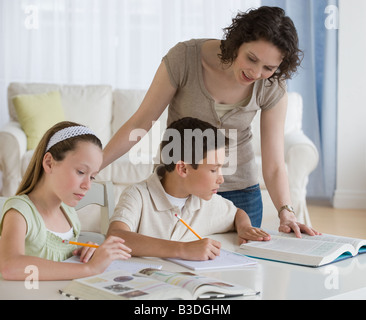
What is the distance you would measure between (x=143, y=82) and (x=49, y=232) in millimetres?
3802

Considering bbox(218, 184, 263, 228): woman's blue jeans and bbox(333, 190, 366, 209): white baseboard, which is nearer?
bbox(218, 184, 263, 228): woman's blue jeans

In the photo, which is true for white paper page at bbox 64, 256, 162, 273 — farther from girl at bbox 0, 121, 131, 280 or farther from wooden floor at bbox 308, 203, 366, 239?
wooden floor at bbox 308, 203, 366, 239

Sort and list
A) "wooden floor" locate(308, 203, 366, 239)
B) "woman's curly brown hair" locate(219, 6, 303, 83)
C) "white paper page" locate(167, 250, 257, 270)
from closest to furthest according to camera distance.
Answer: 1. "white paper page" locate(167, 250, 257, 270)
2. "woman's curly brown hair" locate(219, 6, 303, 83)
3. "wooden floor" locate(308, 203, 366, 239)

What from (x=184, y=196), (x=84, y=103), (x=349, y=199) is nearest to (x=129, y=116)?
(x=84, y=103)

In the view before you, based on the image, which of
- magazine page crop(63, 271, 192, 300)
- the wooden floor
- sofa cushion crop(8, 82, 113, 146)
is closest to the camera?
magazine page crop(63, 271, 192, 300)

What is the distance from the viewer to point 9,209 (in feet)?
4.27

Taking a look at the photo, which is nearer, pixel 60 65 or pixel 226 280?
pixel 226 280

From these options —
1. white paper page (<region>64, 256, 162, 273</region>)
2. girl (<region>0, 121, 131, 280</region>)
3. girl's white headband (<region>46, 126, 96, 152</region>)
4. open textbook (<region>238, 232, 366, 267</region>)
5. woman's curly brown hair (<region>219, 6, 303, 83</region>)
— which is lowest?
open textbook (<region>238, 232, 366, 267</region>)

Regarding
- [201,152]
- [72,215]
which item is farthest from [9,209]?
[201,152]

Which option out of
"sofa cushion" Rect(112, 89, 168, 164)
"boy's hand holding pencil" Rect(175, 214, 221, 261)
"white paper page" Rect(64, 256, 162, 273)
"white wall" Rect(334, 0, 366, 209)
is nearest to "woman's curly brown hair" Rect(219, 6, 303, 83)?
"boy's hand holding pencil" Rect(175, 214, 221, 261)

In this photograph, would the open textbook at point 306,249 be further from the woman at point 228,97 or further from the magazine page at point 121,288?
the magazine page at point 121,288

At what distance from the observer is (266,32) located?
153cm

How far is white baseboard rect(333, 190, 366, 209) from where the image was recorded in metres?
4.79
